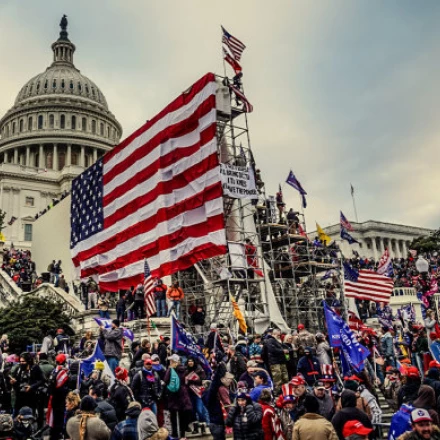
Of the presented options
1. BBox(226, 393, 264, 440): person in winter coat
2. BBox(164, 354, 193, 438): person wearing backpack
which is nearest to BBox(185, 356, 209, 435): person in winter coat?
BBox(164, 354, 193, 438): person wearing backpack

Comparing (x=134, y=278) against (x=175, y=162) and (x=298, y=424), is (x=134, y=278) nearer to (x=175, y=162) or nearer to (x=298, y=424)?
(x=175, y=162)

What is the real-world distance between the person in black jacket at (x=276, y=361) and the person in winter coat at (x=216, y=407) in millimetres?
3062

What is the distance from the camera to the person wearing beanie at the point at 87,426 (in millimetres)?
6074

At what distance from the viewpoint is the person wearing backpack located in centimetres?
890

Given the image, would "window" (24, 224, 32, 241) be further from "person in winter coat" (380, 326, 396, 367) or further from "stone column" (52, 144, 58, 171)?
"person in winter coat" (380, 326, 396, 367)

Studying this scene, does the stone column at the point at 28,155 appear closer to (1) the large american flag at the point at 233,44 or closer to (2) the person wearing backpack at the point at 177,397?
(1) the large american flag at the point at 233,44

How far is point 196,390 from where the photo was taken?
962cm

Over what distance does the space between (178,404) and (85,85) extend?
96.7m

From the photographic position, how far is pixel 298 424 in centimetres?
Result: 576

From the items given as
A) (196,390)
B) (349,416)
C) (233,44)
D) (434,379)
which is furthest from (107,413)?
(233,44)

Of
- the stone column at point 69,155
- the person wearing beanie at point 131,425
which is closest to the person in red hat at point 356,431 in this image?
the person wearing beanie at point 131,425

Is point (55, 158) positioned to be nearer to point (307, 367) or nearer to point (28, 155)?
point (28, 155)

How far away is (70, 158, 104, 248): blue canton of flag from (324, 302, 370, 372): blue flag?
58.8 ft

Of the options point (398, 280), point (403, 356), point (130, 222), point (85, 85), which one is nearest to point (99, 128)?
point (85, 85)
